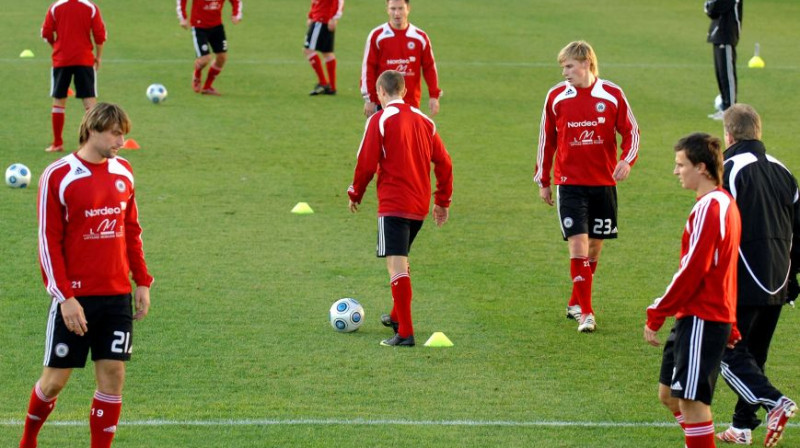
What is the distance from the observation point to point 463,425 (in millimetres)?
7387

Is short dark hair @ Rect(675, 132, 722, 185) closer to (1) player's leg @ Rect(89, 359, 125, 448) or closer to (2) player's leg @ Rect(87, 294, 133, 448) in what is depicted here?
(2) player's leg @ Rect(87, 294, 133, 448)

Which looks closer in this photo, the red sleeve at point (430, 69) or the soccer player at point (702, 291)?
the soccer player at point (702, 291)

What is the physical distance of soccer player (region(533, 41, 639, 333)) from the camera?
9398 millimetres

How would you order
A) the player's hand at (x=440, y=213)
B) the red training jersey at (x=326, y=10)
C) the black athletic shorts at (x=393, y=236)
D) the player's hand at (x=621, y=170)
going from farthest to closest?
the red training jersey at (x=326, y=10)
the player's hand at (x=621, y=170)
the player's hand at (x=440, y=213)
the black athletic shorts at (x=393, y=236)

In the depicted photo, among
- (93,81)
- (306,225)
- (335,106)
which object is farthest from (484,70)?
(306,225)

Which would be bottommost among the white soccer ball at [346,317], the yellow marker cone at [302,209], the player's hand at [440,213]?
the white soccer ball at [346,317]

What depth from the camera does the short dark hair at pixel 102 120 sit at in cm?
627

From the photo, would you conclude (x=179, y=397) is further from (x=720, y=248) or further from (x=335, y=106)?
(x=335, y=106)

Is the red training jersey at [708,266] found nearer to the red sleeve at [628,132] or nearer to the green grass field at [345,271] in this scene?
the green grass field at [345,271]

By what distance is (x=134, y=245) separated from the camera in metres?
6.65

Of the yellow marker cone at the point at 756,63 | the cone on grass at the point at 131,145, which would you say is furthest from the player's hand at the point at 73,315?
the yellow marker cone at the point at 756,63

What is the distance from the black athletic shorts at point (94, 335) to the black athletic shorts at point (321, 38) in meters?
13.6

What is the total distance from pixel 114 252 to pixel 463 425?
7.63ft

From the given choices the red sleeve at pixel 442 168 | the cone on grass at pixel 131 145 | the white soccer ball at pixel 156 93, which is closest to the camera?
the red sleeve at pixel 442 168
